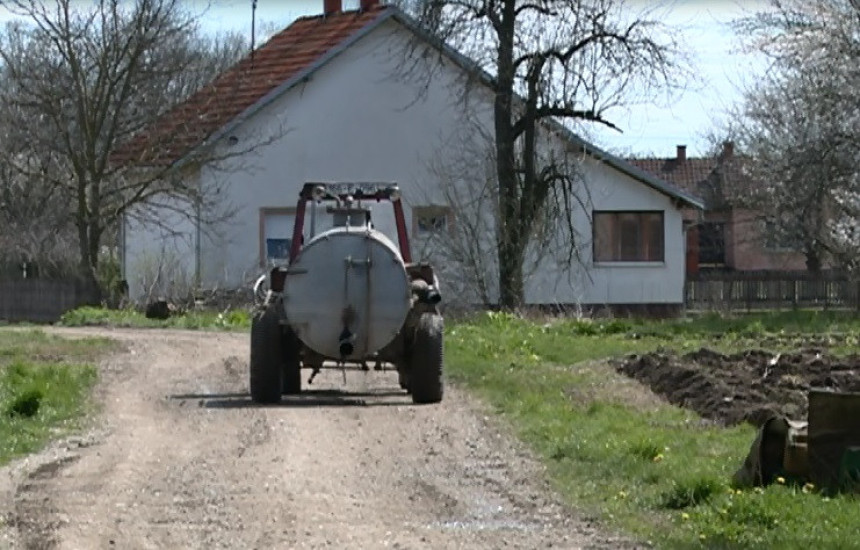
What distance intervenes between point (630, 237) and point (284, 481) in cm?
3613

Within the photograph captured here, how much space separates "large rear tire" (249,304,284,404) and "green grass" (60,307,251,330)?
1415cm

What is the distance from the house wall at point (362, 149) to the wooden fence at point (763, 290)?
30.4ft

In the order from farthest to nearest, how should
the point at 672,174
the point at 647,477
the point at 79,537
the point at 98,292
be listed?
the point at 672,174 → the point at 98,292 → the point at 647,477 → the point at 79,537

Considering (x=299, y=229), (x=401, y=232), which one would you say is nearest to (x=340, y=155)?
(x=401, y=232)

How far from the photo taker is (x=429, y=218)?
148ft

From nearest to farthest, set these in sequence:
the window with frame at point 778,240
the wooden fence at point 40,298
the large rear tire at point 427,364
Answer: the large rear tire at point 427,364 → the wooden fence at point 40,298 → the window with frame at point 778,240

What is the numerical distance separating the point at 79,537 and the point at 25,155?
4114cm

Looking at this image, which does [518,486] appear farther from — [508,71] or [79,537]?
[508,71]

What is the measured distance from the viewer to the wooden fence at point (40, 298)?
45.1 m

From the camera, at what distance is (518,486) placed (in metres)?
13.2

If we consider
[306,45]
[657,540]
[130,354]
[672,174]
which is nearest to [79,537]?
[657,540]

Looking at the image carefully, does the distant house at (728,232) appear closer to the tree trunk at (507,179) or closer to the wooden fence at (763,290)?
the wooden fence at (763,290)

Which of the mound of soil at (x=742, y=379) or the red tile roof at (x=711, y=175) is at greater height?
the red tile roof at (x=711, y=175)

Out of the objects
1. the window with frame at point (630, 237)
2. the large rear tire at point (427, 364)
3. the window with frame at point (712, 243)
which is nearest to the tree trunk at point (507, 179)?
the window with frame at point (630, 237)
